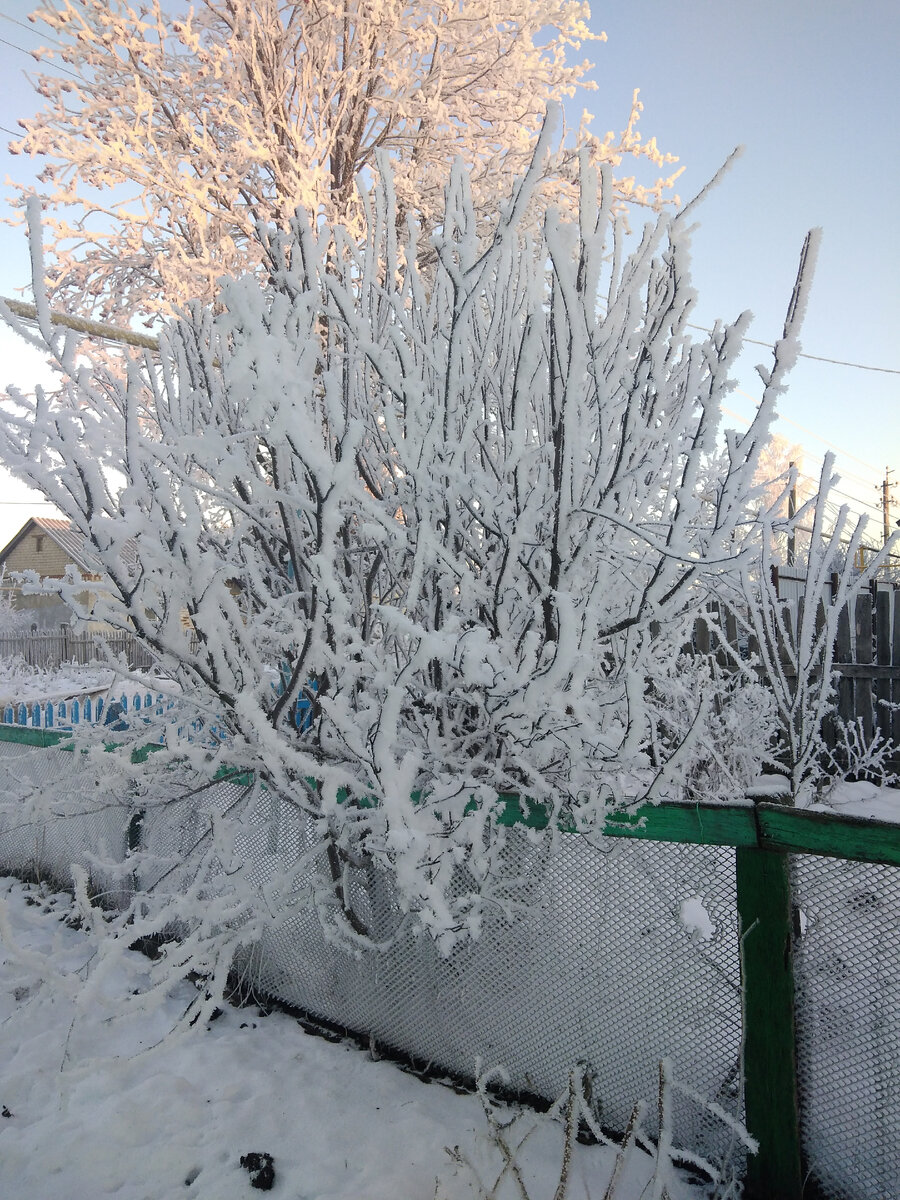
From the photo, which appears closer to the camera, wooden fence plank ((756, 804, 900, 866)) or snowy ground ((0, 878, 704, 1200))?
wooden fence plank ((756, 804, 900, 866))

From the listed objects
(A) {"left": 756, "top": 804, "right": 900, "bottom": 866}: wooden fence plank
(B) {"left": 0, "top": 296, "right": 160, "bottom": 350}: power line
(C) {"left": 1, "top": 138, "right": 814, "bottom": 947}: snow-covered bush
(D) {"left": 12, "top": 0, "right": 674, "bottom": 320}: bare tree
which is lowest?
(A) {"left": 756, "top": 804, "right": 900, "bottom": 866}: wooden fence plank

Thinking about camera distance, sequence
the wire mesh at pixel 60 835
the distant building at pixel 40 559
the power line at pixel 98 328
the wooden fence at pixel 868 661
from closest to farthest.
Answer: the wire mesh at pixel 60 835 → the power line at pixel 98 328 → the wooden fence at pixel 868 661 → the distant building at pixel 40 559

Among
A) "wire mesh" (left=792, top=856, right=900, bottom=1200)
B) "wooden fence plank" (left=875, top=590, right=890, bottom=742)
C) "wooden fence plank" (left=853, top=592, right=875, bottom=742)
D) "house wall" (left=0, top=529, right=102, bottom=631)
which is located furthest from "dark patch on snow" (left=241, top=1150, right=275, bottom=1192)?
"house wall" (left=0, top=529, right=102, bottom=631)

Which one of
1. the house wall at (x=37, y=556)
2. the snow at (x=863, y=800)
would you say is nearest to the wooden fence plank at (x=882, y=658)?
the snow at (x=863, y=800)

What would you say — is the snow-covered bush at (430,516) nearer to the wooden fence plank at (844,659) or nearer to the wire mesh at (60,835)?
the wire mesh at (60,835)

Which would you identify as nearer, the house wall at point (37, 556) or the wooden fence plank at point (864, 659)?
the wooden fence plank at point (864, 659)

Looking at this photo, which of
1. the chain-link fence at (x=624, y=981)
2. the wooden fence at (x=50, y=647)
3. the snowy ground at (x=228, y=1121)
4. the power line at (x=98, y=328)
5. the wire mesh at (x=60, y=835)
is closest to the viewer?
the chain-link fence at (x=624, y=981)

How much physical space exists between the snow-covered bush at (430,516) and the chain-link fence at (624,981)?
0.57 feet

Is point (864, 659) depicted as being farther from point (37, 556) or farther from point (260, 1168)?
point (37, 556)

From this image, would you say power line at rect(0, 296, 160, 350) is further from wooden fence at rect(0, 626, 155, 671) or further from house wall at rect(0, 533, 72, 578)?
house wall at rect(0, 533, 72, 578)

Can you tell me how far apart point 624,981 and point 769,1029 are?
38 cm

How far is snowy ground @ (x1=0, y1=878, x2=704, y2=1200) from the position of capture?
185 cm

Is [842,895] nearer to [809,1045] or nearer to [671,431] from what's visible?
[809,1045]

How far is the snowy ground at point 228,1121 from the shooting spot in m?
1.85
